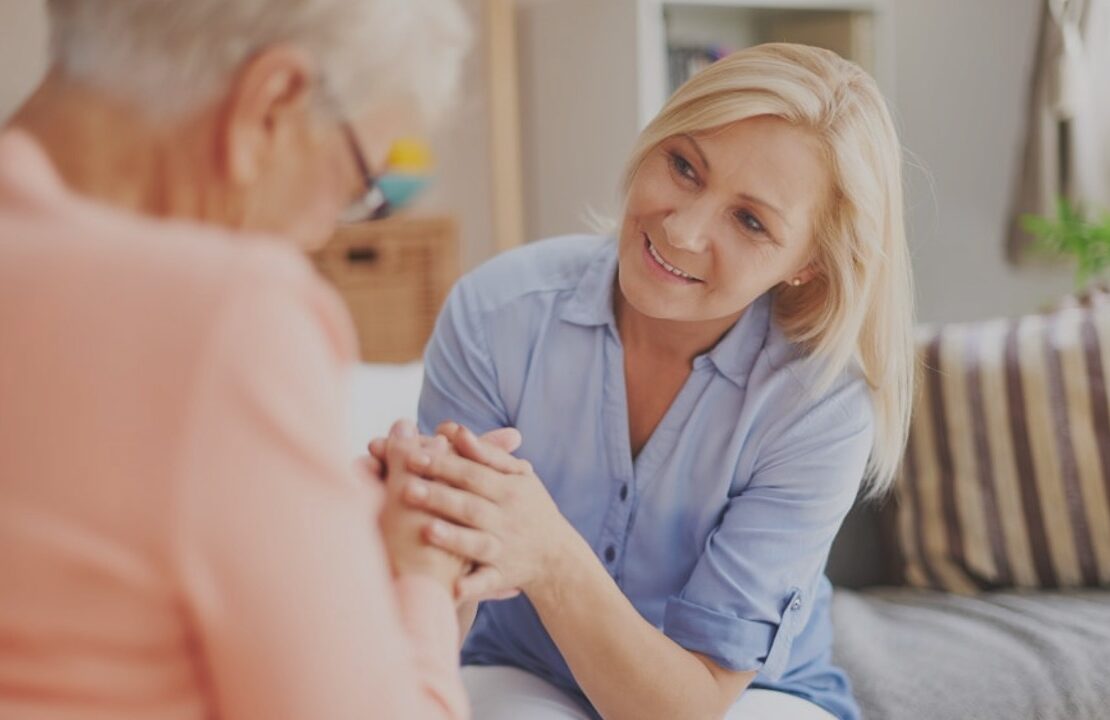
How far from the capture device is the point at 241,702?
0.70 metres

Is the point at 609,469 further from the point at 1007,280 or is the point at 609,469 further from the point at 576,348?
the point at 1007,280

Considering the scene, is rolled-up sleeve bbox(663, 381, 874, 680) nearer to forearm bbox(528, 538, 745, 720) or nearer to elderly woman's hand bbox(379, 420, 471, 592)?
forearm bbox(528, 538, 745, 720)

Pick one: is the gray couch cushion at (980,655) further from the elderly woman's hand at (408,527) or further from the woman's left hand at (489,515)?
the elderly woman's hand at (408,527)

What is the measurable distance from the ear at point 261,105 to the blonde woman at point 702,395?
1.63ft

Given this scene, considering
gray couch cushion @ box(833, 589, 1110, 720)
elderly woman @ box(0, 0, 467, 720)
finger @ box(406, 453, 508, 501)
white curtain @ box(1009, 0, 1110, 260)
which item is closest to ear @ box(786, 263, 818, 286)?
finger @ box(406, 453, 508, 501)

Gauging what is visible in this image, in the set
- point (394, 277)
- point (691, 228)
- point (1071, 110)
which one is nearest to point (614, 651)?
point (691, 228)

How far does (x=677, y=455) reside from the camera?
144 cm

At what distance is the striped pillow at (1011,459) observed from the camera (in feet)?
6.54

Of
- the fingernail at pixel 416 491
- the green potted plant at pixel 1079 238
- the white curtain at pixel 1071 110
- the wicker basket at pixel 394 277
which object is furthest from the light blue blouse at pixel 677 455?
the white curtain at pixel 1071 110

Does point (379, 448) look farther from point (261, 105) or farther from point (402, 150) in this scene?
point (261, 105)

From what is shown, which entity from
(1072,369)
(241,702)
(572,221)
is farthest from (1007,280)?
(241,702)

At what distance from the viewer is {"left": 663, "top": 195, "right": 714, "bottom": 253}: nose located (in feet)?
4.44

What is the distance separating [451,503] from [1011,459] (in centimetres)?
122

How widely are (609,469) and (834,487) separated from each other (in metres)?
0.25
